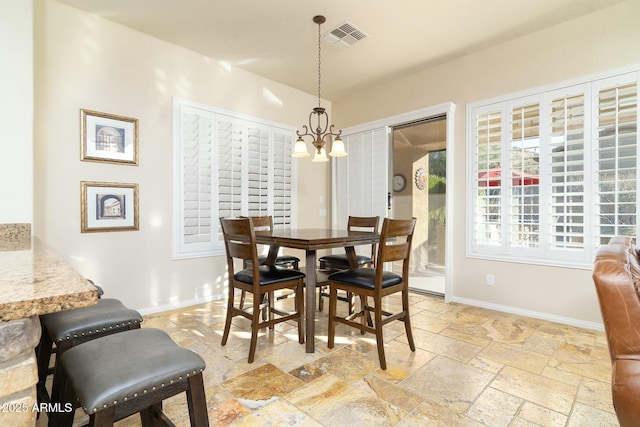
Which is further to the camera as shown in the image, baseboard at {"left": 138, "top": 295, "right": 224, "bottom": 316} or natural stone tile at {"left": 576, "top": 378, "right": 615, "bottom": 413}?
baseboard at {"left": 138, "top": 295, "right": 224, "bottom": 316}

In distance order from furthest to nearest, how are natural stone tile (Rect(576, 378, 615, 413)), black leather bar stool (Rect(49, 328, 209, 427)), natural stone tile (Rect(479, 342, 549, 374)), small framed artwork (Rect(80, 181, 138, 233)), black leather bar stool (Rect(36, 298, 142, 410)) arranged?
small framed artwork (Rect(80, 181, 138, 233))
natural stone tile (Rect(479, 342, 549, 374))
natural stone tile (Rect(576, 378, 615, 413))
black leather bar stool (Rect(36, 298, 142, 410))
black leather bar stool (Rect(49, 328, 209, 427))

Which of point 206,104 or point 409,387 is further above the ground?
point 206,104

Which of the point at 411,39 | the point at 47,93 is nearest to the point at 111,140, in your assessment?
the point at 47,93

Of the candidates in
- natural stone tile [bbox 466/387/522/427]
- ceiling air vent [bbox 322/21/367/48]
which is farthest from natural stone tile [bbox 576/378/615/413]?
ceiling air vent [bbox 322/21/367/48]

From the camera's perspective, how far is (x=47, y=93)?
2.75 meters

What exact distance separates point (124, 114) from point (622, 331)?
3.89 metres

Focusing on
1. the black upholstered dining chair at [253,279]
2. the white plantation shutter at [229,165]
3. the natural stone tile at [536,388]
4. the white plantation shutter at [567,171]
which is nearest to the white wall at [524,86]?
the white plantation shutter at [567,171]

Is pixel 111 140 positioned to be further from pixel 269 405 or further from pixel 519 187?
pixel 519 187

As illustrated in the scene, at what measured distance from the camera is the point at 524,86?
10.8 feet

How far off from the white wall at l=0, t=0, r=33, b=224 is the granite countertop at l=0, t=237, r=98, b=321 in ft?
5.44

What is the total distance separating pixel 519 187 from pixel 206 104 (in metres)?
3.60

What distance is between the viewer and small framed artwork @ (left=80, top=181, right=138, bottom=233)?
2.95 metres

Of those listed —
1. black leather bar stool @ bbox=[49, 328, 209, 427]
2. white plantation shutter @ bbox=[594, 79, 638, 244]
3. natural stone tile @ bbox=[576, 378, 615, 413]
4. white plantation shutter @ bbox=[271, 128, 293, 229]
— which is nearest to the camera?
black leather bar stool @ bbox=[49, 328, 209, 427]

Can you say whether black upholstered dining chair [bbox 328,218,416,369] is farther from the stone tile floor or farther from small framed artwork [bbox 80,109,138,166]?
small framed artwork [bbox 80,109,138,166]
